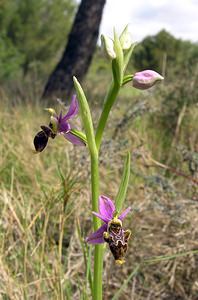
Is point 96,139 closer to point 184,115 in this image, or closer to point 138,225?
point 138,225

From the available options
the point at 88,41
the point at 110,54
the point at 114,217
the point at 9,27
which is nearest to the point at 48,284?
the point at 114,217

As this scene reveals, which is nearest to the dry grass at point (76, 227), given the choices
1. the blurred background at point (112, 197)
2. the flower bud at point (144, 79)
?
the blurred background at point (112, 197)

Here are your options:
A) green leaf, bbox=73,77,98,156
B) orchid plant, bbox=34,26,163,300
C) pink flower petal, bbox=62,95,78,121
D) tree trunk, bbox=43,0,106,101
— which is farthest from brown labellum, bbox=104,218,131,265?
tree trunk, bbox=43,0,106,101

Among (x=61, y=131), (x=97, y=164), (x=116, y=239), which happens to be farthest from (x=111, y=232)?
(x=61, y=131)

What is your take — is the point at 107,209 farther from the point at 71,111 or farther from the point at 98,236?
the point at 71,111

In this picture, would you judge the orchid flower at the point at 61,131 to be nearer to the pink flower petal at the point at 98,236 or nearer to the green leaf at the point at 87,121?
the green leaf at the point at 87,121

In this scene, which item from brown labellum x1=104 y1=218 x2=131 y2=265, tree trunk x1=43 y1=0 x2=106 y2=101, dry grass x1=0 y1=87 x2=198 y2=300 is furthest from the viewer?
tree trunk x1=43 y1=0 x2=106 y2=101

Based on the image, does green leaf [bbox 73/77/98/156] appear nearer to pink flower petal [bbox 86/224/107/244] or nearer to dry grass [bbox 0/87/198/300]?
pink flower petal [bbox 86/224/107/244]
